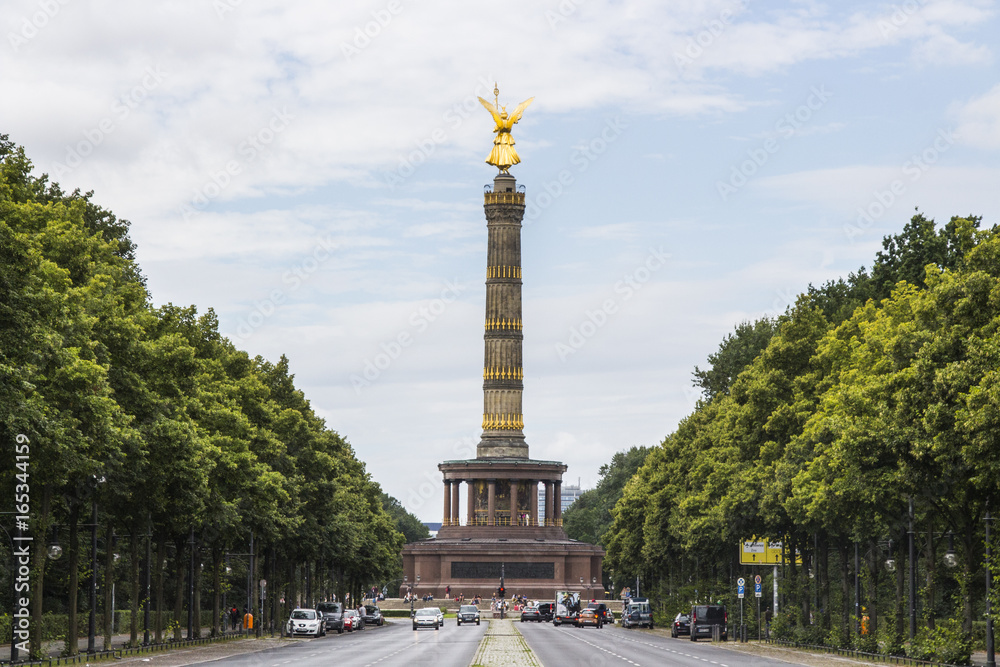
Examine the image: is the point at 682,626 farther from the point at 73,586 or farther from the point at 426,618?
the point at 73,586

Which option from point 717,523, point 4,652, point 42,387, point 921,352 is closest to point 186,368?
point 4,652

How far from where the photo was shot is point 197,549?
6425 centimetres

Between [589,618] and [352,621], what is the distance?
18.1 m

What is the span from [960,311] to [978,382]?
8.36 ft

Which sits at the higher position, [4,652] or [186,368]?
[186,368]

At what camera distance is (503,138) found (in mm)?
154500

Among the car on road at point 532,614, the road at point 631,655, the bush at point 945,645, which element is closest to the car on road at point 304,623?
the road at point 631,655

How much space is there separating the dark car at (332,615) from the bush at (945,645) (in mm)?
46087

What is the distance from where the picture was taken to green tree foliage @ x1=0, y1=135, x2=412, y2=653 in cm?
3184

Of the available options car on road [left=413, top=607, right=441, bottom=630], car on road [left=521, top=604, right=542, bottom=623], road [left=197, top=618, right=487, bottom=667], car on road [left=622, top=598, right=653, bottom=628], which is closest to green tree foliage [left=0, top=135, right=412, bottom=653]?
road [left=197, top=618, right=487, bottom=667]

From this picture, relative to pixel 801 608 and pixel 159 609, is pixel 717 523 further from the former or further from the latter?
pixel 159 609

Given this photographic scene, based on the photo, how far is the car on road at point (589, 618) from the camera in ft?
325

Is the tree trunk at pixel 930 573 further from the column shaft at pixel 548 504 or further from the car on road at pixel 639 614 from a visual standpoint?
the column shaft at pixel 548 504

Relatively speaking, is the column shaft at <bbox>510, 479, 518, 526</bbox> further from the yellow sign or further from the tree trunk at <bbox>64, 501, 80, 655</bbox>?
the tree trunk at <bbox>64, 501, 80, 655</bbox>
